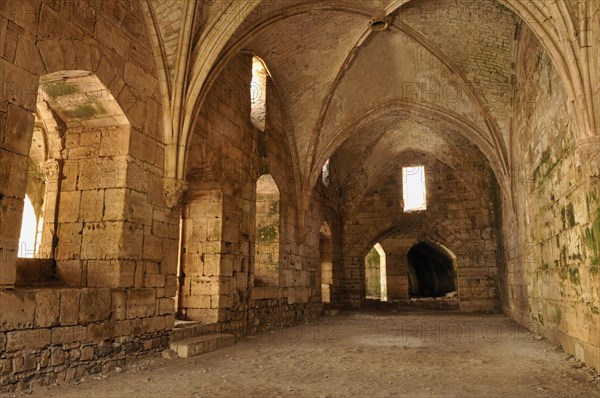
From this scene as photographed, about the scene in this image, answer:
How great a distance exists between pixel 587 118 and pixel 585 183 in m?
0.65

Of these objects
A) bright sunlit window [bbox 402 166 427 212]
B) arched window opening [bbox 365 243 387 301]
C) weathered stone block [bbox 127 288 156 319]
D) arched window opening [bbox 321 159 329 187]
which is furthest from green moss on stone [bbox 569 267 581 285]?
arched window opening [bbox 365 243 387 301]

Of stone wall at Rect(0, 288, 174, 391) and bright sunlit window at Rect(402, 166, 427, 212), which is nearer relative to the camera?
stone wall at Rect(0, 288, 174, 391)

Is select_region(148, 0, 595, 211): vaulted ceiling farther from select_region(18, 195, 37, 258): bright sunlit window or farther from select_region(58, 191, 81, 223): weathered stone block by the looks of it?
select_region(18, 195, 37, 258): bright sunlit window

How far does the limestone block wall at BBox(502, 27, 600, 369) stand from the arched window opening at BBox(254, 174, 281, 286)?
457cm

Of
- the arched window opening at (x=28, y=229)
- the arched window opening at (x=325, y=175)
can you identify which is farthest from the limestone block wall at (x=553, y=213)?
the arched window opening at (x=28, y=229)

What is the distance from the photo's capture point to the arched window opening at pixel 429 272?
21.5 metres

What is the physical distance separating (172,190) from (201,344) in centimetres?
193

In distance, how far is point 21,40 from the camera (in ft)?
12.9

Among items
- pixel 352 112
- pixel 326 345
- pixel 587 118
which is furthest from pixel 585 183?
pixel 352 112

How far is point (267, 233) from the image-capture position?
30.3 feet

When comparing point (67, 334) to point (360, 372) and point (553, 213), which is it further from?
point (553, 213)

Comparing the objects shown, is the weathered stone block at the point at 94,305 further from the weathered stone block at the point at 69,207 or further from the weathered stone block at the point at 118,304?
the weathered stone block at the point at 69,207

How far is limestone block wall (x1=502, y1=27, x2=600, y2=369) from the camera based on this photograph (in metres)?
4.61

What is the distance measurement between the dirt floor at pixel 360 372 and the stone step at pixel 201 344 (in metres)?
0.14
